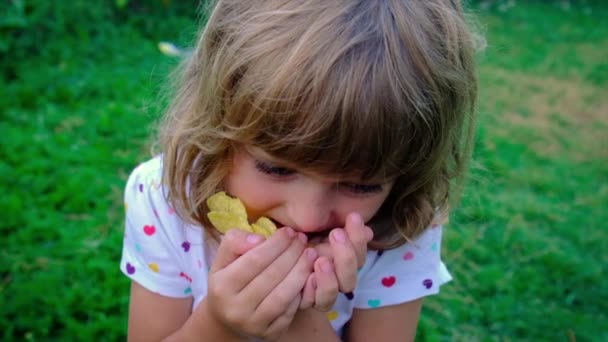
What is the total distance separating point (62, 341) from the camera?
247 centimetres

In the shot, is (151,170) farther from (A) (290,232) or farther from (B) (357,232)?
(B) (357,232)

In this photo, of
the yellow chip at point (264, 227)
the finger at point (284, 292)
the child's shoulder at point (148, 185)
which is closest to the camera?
the finger at point (284, 292)

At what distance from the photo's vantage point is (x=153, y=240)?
6.20 feet

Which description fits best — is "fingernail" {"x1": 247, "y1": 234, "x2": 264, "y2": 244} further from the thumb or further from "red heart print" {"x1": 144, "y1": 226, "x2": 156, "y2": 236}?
"red heart print" {"x1": 144, "y1": 226, "x2": 156, "y2": 236}

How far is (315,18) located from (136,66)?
12.9 feet

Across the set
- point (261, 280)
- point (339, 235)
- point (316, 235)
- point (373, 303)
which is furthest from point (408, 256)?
point (261, 280)

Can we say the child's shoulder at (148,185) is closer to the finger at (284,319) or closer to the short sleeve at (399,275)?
the finger at (284,319)

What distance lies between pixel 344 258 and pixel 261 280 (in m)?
0.20

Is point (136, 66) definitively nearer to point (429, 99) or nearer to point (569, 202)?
point (569, 202)

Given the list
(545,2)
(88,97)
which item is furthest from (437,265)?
(545,2)

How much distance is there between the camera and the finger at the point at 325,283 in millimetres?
1451

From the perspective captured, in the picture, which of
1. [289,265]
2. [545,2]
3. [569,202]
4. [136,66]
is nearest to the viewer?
[289,265]

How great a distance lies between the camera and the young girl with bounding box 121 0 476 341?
4.36 ft

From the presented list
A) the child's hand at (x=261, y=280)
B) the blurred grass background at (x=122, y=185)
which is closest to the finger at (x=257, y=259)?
the child's hand at (x=261, y=280)
